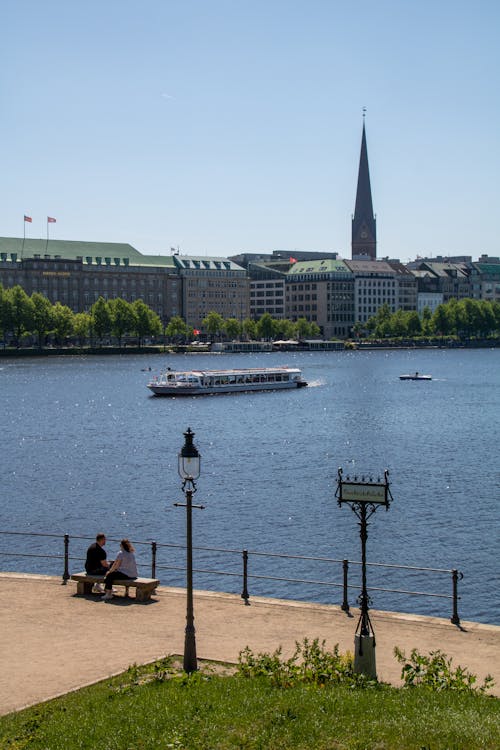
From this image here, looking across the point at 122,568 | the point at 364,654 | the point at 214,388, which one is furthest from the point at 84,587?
the point at 214,388

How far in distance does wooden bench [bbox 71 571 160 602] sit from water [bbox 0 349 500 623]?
11710 mm

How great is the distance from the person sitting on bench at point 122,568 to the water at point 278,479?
38.8 ft

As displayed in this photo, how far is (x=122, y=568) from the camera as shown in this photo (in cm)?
2228

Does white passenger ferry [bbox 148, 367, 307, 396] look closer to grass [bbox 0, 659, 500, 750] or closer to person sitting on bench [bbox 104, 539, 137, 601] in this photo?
person sitting on bench [bbox 104, 539, 137, 601]

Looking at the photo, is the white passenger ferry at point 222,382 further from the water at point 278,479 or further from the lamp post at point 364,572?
the lamp post at point 364,572

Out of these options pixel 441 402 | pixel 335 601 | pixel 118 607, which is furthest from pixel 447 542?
pixel 441 402

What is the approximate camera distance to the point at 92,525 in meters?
46.3

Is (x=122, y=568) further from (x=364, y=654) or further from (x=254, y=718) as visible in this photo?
(x=254, y=718)

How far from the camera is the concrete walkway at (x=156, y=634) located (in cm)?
1722

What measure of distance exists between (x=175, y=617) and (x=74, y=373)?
528ft

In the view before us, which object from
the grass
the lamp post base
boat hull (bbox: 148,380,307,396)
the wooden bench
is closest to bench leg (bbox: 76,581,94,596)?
the wooden bench

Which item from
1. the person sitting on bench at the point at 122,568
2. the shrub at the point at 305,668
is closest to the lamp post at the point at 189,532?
the shrub at the point at 305,668

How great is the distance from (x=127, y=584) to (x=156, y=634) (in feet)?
9.12

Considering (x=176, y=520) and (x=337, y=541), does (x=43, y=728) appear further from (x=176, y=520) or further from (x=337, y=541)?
(x=176, y=520)
